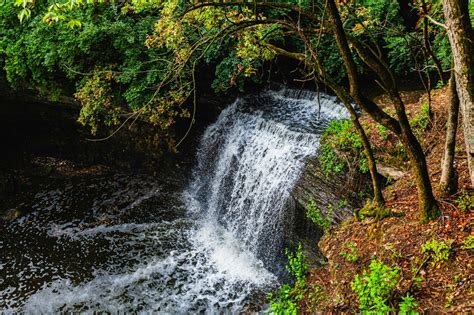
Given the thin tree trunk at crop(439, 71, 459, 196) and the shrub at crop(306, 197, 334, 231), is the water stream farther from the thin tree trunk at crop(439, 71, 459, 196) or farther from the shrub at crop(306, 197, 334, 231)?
the thin tree trunk at crop(439, 71, 459, 196)

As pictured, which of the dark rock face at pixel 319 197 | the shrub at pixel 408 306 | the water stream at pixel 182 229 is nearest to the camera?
the shrub at pixel 408 306

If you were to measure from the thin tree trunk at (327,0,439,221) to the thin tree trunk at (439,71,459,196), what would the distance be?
0.92 ft

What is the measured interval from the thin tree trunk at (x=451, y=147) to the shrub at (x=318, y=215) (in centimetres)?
209

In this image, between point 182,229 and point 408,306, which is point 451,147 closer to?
point 408,306

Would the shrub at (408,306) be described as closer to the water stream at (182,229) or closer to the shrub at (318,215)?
the shrub at (318,215)

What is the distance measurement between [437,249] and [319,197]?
8.85 feet

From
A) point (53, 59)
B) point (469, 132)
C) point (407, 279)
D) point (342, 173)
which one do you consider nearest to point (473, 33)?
point (469, 132)

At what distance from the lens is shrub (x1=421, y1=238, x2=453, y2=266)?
3648 millimetres

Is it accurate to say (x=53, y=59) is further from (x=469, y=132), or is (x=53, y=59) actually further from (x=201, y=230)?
(x=469, y=132)

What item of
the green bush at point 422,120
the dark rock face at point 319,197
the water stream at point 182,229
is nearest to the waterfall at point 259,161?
the water stream at point 182,229

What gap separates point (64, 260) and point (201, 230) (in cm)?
346

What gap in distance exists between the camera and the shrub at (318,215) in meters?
6.04

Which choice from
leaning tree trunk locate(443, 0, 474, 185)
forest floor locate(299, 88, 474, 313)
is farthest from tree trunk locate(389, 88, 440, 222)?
leaning tree trunk locate(443, 0, 474, 185)

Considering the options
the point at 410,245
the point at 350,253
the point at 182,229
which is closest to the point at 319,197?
the point at 350,253
